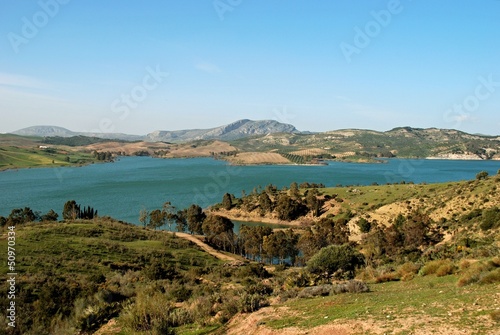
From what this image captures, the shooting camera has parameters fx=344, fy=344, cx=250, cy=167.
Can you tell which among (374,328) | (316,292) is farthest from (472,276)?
(374,328)

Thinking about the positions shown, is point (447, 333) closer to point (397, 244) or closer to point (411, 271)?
point (411, 271)

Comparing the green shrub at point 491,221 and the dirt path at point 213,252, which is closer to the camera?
the green shrub at point 491,221

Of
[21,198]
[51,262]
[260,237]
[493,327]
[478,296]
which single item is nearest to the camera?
[493,327]

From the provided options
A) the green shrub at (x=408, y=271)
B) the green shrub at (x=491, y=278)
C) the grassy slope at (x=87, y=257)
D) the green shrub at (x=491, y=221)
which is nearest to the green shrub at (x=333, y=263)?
the green shrub at (x=408, y=271)

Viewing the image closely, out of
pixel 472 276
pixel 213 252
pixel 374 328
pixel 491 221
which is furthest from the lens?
pixel 213 252

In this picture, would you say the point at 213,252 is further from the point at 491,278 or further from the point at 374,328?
the point at 374,328

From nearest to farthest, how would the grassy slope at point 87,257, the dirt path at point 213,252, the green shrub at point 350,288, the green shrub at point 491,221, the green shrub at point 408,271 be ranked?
the green shrub at point 350,288 < the green shrub at point 408,271 < the grassy slope at point 87,257 < the green shrub at point 491,221 < the dirt path at point 213,252

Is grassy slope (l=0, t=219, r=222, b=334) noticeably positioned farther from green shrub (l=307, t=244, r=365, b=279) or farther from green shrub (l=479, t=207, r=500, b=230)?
green shrub (l=479, t=207, r=500, b=230)

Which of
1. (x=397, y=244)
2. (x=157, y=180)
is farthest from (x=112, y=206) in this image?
(x=397, y=244)

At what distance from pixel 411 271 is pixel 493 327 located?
11.0 m

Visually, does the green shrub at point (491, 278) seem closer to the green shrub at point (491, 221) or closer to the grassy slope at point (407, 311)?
the grassy slope at point (407, 311)

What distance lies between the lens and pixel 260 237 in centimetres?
5900

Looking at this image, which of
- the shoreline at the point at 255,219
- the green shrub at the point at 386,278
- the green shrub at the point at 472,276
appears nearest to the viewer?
the green shrub at the point at 472,276

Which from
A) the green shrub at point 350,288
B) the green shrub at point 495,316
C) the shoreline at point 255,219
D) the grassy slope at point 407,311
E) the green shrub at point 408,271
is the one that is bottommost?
the shoreline at point 255,219
